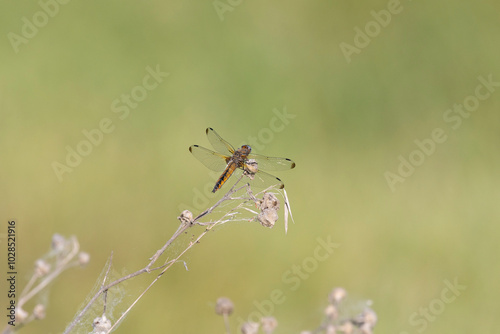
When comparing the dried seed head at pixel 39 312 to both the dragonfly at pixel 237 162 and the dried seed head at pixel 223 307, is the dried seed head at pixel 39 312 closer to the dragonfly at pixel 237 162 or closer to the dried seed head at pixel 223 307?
the dried seed head at pixel 223 307

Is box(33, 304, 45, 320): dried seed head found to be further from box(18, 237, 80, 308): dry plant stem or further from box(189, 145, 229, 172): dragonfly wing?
box(189, 145, 229, 172): dragonfly wing

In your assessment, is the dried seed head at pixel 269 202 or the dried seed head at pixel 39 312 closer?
the dried seed head at pixel 39 312

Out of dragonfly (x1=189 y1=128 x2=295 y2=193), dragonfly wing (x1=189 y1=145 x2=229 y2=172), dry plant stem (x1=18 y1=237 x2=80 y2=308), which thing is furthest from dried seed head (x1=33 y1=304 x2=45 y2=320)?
dragonfly wing (x1=189 y1=145 x2=229 y2=172)

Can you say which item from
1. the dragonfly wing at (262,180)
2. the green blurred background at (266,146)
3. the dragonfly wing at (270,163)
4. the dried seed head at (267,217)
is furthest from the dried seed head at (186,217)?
the green blurred background at (266,146)

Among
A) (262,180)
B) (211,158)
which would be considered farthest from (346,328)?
(211,158)

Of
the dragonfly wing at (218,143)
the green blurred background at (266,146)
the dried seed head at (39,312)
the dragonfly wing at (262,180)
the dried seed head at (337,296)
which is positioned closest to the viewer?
the dried seed head at (39,312)

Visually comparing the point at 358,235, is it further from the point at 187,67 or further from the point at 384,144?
the point at 187,67

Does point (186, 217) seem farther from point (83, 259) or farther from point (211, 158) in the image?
point (211, 158)
